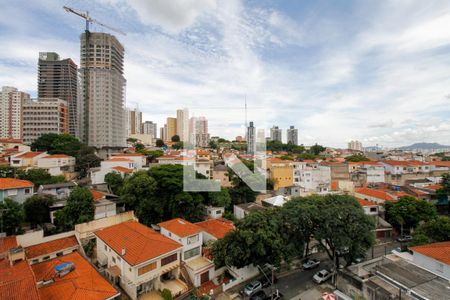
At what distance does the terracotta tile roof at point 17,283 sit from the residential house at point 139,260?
132 inches

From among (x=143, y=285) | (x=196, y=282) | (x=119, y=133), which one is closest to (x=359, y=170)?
(x=196, y=282)

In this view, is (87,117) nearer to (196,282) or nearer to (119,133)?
(119,133)

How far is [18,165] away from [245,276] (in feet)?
101

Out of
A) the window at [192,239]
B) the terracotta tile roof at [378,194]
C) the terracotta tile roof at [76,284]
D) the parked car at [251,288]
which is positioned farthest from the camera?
the terracotta tile roof at [378,194]

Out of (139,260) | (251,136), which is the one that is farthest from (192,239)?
(251,136)

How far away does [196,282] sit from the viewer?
39.3ft

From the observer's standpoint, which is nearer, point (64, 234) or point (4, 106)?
point (64, 234)

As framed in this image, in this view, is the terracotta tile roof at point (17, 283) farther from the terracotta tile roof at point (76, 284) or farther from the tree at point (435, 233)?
the tree at point (435, 233)

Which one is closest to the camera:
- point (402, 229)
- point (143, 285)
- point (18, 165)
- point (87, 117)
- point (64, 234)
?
point (143, 285)

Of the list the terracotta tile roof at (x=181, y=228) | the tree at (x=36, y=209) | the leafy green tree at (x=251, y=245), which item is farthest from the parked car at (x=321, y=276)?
the tree at (x=36, y=209)

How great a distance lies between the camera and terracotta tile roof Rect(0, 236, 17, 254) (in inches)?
429

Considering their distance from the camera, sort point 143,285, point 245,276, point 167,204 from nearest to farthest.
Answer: point 143,285 → point 245,276 → point 167,204

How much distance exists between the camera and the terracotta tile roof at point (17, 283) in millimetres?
7367

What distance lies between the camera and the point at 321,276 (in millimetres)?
12773
